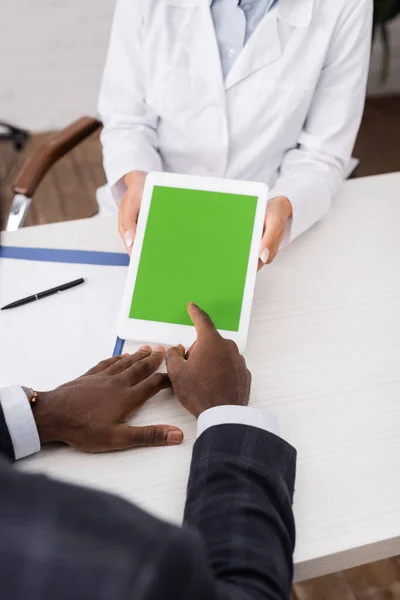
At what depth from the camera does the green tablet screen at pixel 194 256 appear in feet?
3.35

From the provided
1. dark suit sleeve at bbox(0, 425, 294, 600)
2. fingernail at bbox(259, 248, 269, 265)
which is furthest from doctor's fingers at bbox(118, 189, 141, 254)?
dark suit sleeve at bbox(0, 425, 294, 600)

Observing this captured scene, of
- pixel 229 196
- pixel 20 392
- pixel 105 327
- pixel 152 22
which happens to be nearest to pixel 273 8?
pixel 152 22

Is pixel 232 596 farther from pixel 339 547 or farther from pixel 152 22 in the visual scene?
pixel 152 22

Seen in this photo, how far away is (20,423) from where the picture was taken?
87 cm

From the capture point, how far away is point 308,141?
1.33 meters

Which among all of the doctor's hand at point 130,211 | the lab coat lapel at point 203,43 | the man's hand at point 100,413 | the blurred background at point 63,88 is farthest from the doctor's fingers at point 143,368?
the blurred background at point 63,88

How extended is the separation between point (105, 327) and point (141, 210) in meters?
0.19

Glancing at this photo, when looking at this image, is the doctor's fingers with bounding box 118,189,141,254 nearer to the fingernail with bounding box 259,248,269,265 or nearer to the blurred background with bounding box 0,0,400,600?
the fingernail with bounding box 259,248,269,265

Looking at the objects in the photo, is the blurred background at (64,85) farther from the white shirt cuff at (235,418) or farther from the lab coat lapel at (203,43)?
the white shirt cuff at (235,418)

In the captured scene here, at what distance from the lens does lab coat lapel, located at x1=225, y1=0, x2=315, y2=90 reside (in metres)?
1.24

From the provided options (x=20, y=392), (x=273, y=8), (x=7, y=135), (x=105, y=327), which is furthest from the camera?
(x=7, y=135)

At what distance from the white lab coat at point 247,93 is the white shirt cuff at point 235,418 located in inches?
17.8

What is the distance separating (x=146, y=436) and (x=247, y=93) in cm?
73

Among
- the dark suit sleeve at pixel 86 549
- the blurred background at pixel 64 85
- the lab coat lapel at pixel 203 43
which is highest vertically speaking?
the lab coat lapel at pixel 203 43
